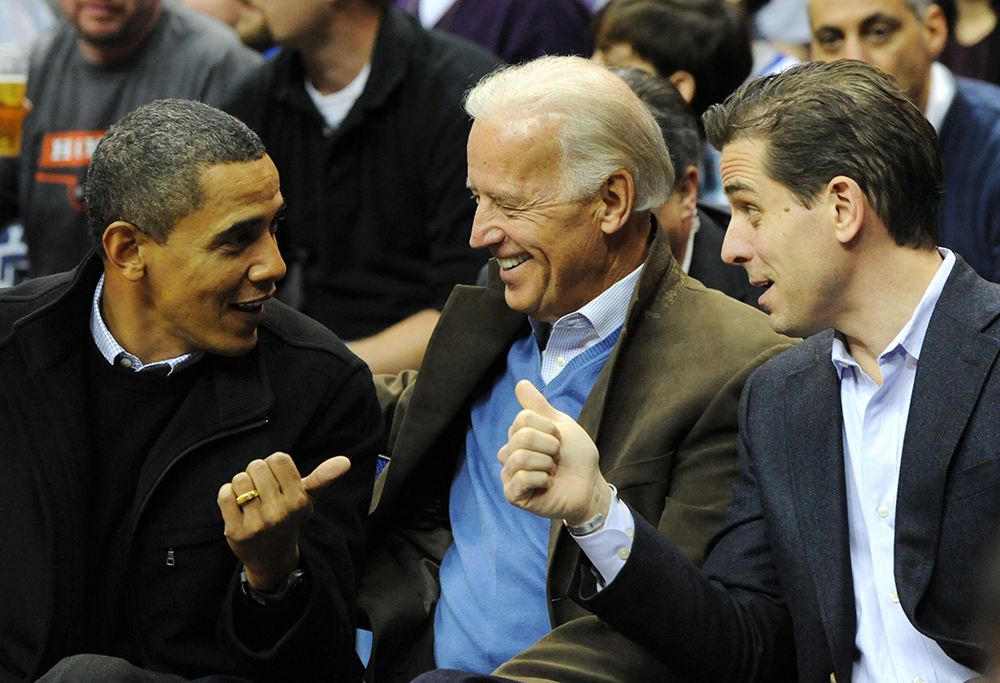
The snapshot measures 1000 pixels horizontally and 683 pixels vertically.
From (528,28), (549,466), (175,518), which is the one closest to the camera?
(549,466)

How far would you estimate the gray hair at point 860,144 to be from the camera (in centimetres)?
226

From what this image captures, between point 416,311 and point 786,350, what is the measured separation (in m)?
1.81

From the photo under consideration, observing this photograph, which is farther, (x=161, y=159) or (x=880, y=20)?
(x=880, y=20)

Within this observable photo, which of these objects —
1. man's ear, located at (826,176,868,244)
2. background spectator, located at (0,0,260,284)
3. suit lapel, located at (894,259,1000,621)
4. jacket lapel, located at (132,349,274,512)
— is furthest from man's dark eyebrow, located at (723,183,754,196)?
background spectator, located at (0,0,260,284)

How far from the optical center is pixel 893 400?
225 cm

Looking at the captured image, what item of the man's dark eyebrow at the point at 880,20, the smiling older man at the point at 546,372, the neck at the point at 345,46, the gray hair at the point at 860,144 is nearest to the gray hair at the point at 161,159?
the smiling older man at the point at 546,372

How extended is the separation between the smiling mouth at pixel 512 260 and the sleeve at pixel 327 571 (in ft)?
1.18

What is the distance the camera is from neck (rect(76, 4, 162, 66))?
4746 millimetres

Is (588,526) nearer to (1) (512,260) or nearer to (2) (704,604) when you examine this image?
(2) (704,604)

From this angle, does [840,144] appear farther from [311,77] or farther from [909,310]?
[311,77]

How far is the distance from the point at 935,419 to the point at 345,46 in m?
2.65

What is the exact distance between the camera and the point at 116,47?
4754 mm

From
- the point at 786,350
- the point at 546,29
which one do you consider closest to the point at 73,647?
the point at 786,350

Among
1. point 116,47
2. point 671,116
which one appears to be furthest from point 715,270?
point 116,47
